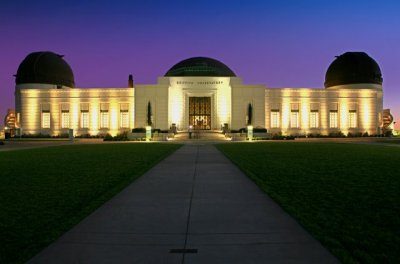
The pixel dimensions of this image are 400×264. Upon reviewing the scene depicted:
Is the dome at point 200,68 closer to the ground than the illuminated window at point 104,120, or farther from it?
farther from it

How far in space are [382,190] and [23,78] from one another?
63.1 meters

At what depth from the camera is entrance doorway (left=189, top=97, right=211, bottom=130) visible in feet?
173

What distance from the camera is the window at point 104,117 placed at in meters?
51.6

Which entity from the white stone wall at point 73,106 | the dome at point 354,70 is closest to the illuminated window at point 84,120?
the white stone wall at point 73,106

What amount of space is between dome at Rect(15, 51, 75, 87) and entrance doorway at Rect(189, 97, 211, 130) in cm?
Answer: 2585

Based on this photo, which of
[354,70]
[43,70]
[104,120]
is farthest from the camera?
[354,70]

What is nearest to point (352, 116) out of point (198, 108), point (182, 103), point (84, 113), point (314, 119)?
point (314, 119)

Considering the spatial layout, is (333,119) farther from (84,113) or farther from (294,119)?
(84,113)

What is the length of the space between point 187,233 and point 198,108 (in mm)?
48743

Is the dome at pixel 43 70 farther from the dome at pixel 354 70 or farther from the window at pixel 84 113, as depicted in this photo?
the dome at pixel 354 70

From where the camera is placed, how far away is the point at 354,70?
5756cm

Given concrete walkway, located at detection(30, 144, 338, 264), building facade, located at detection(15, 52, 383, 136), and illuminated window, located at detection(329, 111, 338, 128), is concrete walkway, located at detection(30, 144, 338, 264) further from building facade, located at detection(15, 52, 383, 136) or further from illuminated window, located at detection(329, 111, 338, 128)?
illuminated window, located at detection(329, 111, 338, 128)

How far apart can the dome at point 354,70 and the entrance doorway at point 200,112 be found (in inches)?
1022

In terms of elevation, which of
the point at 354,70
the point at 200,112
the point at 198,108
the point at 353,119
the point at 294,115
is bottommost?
the point at 353,119
